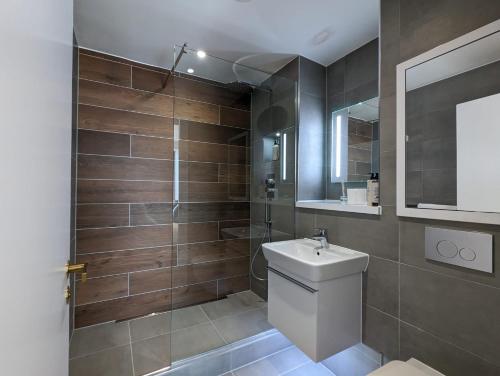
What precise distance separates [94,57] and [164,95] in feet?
2.07

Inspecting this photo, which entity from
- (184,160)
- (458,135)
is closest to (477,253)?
(458,135)

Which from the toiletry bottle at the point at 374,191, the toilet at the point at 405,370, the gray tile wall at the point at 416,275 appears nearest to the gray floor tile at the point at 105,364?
the toilet at the point at 405,370

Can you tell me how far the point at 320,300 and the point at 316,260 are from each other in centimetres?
24

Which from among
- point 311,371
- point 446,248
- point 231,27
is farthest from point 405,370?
point 231,27

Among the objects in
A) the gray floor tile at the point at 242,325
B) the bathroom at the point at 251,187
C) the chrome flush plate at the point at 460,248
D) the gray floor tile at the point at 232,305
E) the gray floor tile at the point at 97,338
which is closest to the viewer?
the bathroom at the point at 251,187

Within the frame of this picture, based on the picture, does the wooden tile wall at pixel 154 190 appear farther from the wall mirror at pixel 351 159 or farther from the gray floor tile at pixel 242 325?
the wall mirror at pixel 351 159

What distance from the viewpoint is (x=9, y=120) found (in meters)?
0.39

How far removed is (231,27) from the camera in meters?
1.77

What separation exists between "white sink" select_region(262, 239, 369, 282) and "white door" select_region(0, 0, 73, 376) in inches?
44.7

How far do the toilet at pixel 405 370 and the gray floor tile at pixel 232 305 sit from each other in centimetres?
132

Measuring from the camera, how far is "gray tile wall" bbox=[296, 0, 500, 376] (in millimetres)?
1058

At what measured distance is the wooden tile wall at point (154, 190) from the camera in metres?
2.06

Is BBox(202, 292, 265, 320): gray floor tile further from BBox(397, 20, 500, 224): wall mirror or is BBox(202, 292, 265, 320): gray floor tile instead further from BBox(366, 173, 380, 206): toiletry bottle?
BBox(397, 20, 500, 224): wall mirror

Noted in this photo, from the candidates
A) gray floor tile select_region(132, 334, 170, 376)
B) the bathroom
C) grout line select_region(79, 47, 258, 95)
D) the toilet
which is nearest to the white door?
the bathroom
